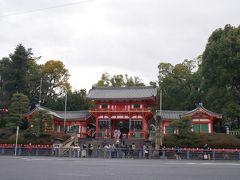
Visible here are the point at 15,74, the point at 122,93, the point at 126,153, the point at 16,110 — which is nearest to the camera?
the point at 126,153

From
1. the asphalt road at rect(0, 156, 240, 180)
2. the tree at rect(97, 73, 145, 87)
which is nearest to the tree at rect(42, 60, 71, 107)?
the tree at rect(97, 73, 145, 87)

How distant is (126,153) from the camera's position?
31.5 meters

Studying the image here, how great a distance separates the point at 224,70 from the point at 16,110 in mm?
27658

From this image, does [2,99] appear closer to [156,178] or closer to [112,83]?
[112,83]

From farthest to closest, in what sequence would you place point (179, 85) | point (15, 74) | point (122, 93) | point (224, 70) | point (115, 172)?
point (179, 85) → point (15, 74) → point (122, 93) → point (224, 70) → point (115, 172)

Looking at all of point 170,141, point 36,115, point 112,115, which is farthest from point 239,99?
point 36,115

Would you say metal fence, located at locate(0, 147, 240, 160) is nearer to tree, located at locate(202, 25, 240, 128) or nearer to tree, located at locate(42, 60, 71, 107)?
tree, located at locate(202, 25, 240, 128)

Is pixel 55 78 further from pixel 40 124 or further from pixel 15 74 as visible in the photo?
pixel 40 124

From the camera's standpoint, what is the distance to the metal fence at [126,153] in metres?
29.3

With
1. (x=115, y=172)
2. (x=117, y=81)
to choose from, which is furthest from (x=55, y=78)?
(x=115, y=172)

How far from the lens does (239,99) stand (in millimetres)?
42688

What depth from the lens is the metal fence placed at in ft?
96.2

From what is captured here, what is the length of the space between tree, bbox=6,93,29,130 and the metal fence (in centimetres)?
785

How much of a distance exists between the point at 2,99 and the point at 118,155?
3092cm
